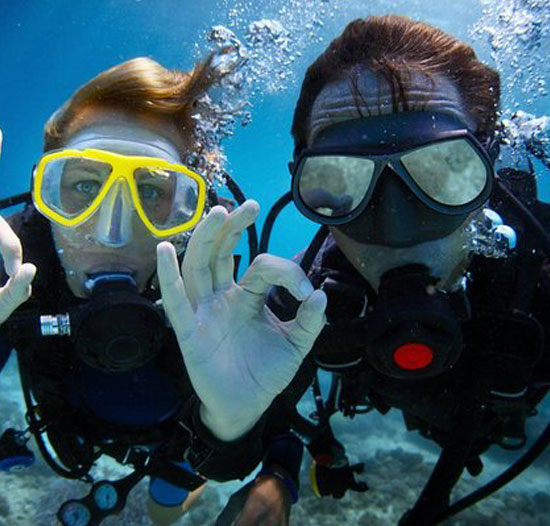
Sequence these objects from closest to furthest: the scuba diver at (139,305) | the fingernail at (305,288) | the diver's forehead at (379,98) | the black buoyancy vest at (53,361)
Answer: the fingernail at (305,288) → the scuba diver at (139,305) → the diver's forehead at (379,98) → the black buoyancy vest at (53,361)

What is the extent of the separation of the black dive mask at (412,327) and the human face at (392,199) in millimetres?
130

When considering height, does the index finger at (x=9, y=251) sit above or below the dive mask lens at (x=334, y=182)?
below

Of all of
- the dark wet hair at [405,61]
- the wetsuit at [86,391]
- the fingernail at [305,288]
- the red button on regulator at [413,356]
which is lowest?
the wetsuit at [86,391]

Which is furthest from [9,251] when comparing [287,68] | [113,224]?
[287,68]

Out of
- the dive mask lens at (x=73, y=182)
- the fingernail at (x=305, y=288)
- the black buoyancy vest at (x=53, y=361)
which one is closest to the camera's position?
the fingernail at (x=305, y=288)

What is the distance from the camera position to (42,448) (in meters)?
3.75

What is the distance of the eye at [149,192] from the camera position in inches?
130

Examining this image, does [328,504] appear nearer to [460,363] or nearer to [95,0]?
[460,363]

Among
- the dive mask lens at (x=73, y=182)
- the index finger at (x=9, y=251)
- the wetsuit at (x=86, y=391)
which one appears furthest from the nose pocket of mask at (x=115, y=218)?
the index finger at (x=9, y=251)

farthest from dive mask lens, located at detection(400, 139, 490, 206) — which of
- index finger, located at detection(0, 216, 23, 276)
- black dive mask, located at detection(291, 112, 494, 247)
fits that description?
index finger, located at detection(0, 216, 23, 276)

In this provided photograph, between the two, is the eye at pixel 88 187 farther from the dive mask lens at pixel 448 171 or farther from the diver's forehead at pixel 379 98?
the dive mask lens at pixel 448 171

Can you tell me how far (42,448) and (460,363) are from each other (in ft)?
10.7

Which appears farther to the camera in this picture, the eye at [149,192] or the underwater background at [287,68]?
the underwater background at [287,68]

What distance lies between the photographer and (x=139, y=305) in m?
2.77
